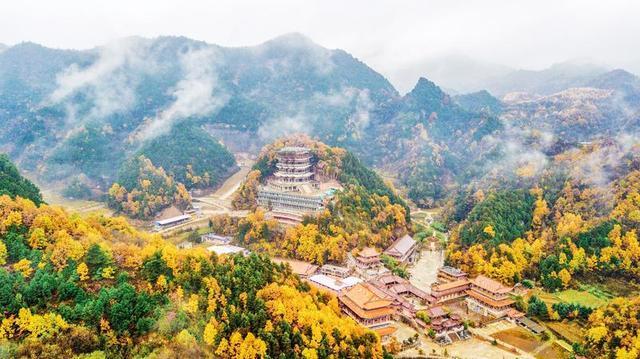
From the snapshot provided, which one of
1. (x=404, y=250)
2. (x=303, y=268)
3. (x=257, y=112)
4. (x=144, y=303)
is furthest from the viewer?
(x=257, y=112)

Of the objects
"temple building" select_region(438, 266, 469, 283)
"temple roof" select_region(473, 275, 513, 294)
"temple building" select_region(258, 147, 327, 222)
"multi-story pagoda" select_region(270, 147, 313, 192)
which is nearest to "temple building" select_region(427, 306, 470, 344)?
"temple roof" select_region(473, 275, 513, 294)

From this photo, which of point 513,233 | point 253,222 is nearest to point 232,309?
point 253,222

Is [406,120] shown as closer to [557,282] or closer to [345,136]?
[345,136]

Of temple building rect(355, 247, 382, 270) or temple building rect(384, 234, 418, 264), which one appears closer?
temple building rect(355, 247, 382, 270)

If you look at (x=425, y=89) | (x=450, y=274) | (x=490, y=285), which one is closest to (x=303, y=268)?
(x=450, y=274)

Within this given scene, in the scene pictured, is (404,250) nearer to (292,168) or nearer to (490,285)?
(490,285)

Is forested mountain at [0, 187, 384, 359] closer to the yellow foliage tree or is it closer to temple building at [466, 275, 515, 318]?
the yellow foliage tree
